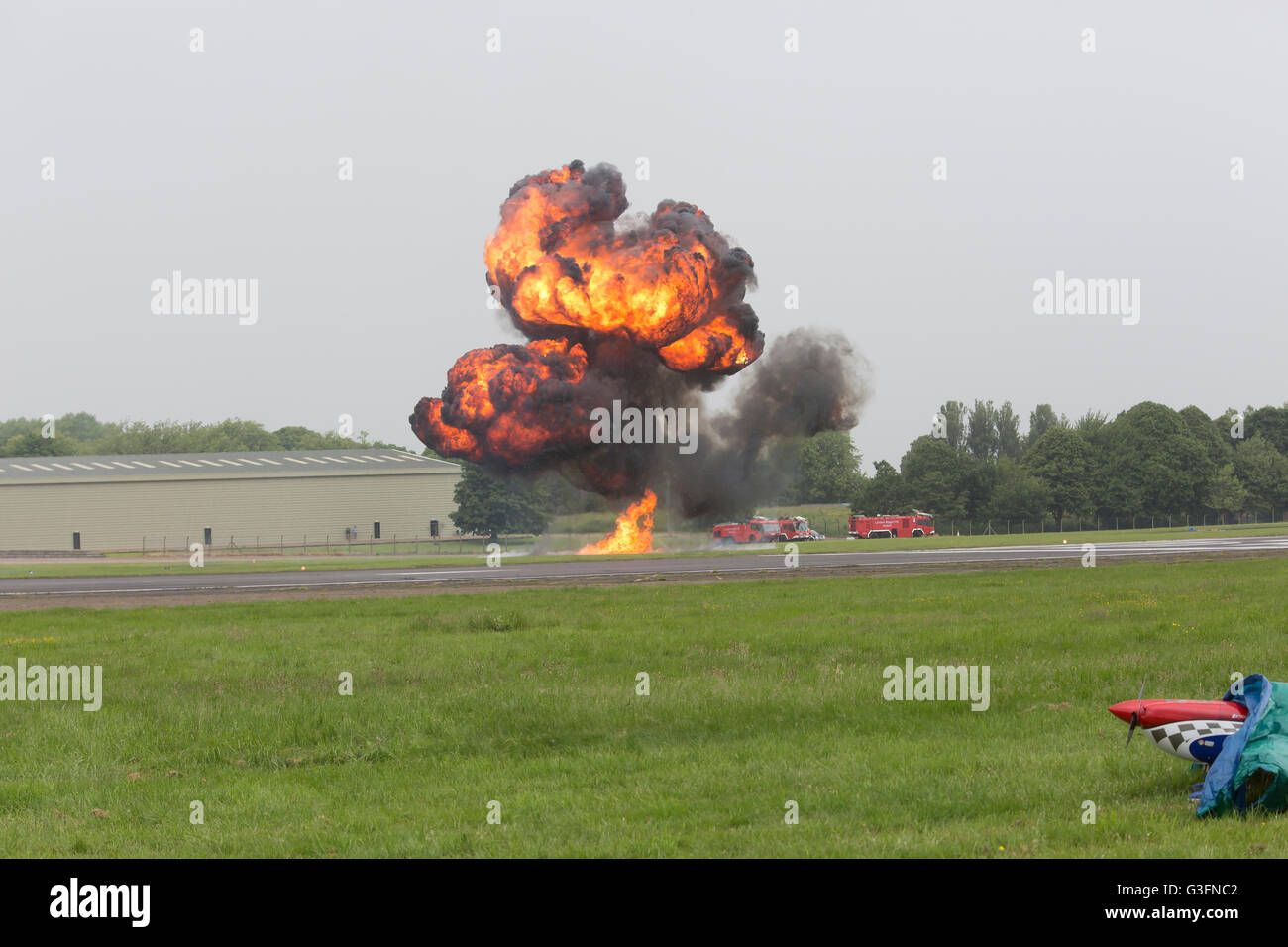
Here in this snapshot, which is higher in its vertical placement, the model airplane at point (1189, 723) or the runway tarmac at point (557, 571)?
the model airplane at point (1189, 723)

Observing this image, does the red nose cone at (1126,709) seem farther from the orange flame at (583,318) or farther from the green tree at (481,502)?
the green tree at (481,502)

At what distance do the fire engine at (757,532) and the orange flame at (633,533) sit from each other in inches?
340

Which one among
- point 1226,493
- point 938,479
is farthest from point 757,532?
point 1226,493

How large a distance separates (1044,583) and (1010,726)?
19831 mm

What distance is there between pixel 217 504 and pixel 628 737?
272 feet

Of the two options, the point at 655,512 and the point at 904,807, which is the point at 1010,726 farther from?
the point at 655,512

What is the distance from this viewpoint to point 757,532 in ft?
268

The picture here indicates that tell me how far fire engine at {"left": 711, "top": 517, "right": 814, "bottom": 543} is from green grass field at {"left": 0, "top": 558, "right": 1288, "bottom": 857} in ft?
176

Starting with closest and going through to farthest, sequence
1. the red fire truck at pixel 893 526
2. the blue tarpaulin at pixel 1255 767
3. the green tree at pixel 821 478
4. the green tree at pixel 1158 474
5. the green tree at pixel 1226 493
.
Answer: the blue tarpaulin at pixel 1255 767, the red fire truck at pixel 893 526, the green tree at pixel 1158 474, the green tree at pixel 1226 493, the green tree at pixel 821 478

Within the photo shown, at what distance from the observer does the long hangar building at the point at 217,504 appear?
87.6m

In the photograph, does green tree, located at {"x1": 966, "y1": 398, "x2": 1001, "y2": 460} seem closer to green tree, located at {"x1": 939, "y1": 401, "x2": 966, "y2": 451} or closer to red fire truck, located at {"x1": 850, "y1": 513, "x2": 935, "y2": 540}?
green tree, located at {"x1": 939, "y1": 401, "x2": 966, "y2": 451}

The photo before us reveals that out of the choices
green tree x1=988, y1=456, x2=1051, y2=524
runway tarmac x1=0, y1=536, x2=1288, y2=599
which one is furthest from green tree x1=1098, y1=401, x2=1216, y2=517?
runway tarmac x1=0, y1=536, x2=1288, y2=599

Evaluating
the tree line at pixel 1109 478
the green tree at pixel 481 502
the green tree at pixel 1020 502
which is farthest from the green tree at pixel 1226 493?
the green tree at pixel 481 502

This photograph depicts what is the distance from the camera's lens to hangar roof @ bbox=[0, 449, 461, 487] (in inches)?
3548
